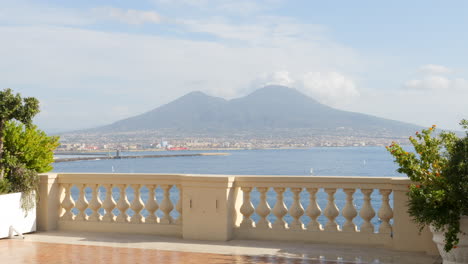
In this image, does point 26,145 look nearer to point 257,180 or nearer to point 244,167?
point 257,180

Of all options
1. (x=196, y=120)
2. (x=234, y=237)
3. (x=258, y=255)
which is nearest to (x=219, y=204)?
(x=234, y=237)

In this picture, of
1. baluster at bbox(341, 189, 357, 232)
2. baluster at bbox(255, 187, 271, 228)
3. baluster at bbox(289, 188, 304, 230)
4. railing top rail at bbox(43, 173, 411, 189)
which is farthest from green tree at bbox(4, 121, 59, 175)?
baluster at bbox(341, 189, 357, 232)

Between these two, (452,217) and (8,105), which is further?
(8,105)

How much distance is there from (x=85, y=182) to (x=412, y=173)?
5.52 m

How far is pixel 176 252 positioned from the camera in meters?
8.42

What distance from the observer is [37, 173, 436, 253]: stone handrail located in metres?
8.64

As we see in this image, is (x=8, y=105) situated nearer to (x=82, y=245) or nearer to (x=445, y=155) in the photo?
(x=82, y=245)

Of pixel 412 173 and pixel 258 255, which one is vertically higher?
pixel 412 173

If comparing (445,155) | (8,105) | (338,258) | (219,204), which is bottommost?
(338,258)

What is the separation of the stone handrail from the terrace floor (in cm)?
20

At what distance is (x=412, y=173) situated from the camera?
7707 millimetres

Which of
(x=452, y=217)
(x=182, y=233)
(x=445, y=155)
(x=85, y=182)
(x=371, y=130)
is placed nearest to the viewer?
(x=452, y=217)

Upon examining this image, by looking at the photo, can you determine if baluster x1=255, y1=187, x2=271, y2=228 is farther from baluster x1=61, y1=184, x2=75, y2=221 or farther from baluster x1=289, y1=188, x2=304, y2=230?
baluster x1=61, y1=184, x2=75, y2=221

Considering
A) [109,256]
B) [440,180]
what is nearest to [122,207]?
[109,256]
